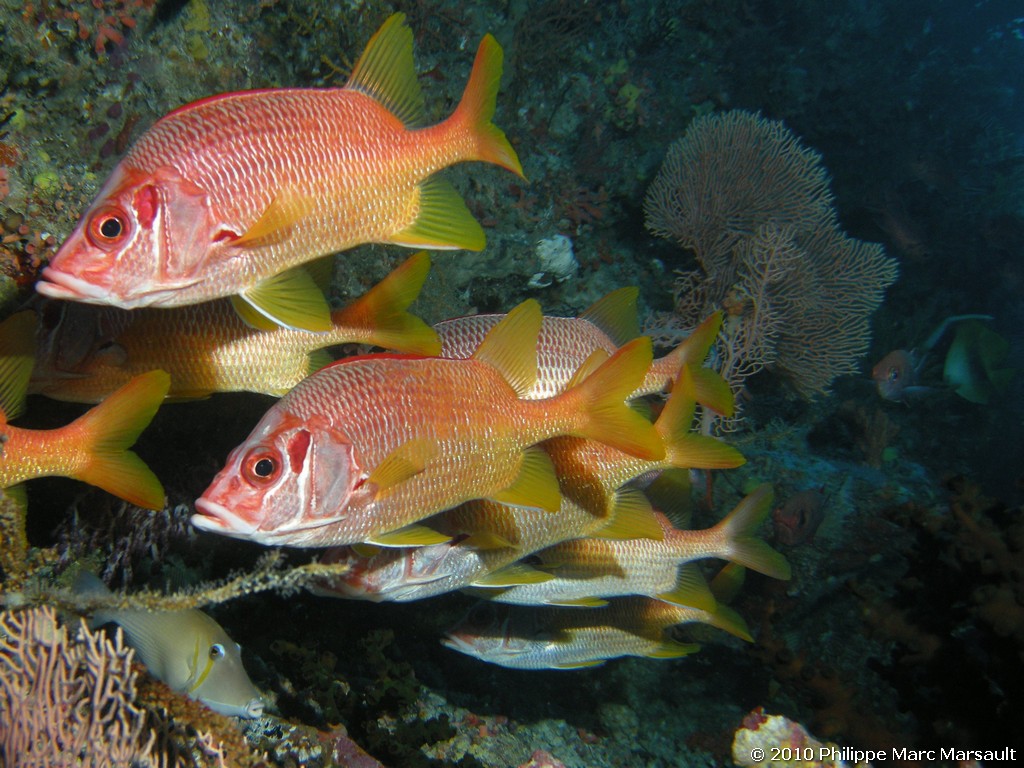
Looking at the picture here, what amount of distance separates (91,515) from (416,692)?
2.22 metres

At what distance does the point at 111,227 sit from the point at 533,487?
167cm

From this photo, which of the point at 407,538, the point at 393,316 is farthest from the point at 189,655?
the point at 393,316

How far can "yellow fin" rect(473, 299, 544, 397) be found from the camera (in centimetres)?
238

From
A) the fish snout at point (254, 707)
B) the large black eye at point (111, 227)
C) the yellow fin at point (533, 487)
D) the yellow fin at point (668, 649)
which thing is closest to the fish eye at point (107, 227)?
the large black eye at point (111, 227)

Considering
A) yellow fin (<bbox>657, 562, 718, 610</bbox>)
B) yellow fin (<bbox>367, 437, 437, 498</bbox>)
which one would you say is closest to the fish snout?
yellow fin (<bbox>367, 437, 437, 498</bbox>)

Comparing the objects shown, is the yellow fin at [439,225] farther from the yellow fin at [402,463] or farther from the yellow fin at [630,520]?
the yellow fin at [630,520]

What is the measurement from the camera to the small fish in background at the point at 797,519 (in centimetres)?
646

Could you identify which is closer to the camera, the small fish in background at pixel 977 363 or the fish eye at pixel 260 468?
the fish eye at pixel 260 468

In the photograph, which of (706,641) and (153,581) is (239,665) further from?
(706,641)

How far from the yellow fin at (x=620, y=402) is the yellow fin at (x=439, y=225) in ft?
2.27

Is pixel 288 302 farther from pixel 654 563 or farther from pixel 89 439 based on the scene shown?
pixel 654 563

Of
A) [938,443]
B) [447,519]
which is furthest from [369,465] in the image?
[938,443]

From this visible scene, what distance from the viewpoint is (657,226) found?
7.48m

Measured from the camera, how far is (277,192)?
1.88 meters
